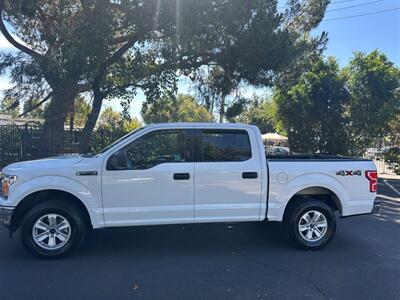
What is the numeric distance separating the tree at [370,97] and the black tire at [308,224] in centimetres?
1052

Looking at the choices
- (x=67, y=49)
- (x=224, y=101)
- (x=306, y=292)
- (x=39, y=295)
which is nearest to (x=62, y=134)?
(x=67, y=49)

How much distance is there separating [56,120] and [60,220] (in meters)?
10.5

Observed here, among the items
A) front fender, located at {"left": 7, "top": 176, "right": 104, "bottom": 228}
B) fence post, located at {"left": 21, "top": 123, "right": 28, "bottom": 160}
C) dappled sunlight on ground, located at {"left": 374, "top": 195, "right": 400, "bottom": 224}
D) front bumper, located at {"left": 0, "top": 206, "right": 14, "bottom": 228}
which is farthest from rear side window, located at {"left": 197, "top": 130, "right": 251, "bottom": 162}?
fence post, located at {"left": 21, "top": 123, "right": 28, "bottom": 160}

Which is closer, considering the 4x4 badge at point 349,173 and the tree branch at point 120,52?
the 4x4 badge at point 349,173

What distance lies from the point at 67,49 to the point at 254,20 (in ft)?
19.0

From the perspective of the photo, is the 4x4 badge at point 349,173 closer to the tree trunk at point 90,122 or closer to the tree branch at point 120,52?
the tree branch at point 120,52

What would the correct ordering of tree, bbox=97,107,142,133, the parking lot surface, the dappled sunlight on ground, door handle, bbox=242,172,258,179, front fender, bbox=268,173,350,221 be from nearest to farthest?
the parking lot surface
door handle, bbox=242,172,258,179
front fender, bbox=268,173,350,221
the dappled sunlight on ground
tree, bbox=97,107,142,133

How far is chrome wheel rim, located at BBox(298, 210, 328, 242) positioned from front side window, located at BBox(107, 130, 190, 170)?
2066 millimetres

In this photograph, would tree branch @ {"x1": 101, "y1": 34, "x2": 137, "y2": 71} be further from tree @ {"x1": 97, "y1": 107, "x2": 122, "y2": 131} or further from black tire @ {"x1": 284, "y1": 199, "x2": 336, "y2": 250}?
black tire @ {"x1": 284, "y1": 199, "x2": 336, "y2": 250}

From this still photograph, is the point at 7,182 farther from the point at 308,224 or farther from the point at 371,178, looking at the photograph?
the point at 371,178

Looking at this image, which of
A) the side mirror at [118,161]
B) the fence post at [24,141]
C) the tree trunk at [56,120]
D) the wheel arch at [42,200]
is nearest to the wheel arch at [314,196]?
the side mirror at [118,161]

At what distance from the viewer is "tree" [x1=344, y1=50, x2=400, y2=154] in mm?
15570

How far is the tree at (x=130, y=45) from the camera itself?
12.0m

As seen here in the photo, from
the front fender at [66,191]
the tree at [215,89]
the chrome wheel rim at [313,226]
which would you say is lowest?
the chrome wheel rim at [313,226]
